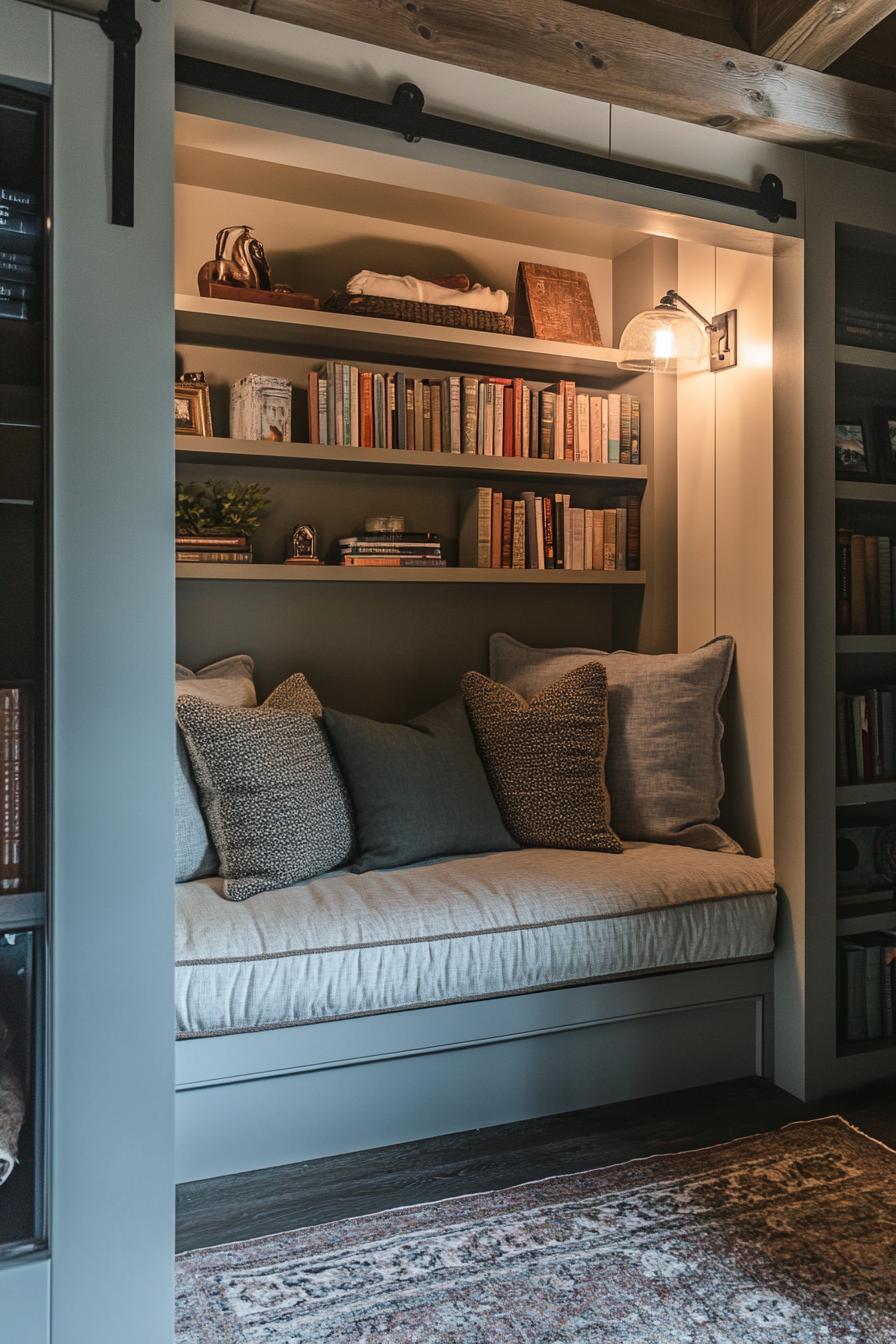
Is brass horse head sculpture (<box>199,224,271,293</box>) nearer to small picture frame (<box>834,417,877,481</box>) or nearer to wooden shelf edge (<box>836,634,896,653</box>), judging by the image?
small picture frame (<box>834,417,877,481</box>)

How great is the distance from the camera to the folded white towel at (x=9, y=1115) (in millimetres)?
1583

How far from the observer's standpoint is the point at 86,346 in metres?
1.63

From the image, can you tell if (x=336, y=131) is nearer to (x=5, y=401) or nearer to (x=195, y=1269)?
(x=5, y=401)

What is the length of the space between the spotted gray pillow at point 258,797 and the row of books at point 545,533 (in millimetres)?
951

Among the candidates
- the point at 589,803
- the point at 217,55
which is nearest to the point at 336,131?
the point at 217,55

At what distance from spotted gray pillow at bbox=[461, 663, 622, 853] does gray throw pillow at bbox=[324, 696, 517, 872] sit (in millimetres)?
66

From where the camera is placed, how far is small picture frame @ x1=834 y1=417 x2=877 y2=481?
2.67m

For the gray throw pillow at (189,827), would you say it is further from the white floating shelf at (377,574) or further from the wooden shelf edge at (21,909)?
the wooden shelf edge at (21,909)

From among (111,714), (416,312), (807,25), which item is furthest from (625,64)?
(111,714)

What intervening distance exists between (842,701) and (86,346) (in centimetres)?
202

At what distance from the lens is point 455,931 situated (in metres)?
2.33

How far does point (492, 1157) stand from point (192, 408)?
6.73 ft

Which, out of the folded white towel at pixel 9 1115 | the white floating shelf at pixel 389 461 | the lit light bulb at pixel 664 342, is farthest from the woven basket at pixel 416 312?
the folded white towel at pixel 9 1115

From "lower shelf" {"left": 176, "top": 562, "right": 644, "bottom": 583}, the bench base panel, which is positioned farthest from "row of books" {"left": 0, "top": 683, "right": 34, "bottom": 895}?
"lower shelf" {"left": 176, "top": 562, "right": 644, "bottom": 583}
